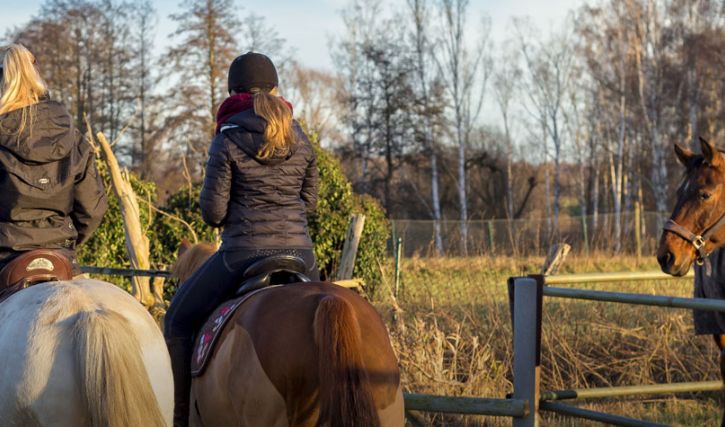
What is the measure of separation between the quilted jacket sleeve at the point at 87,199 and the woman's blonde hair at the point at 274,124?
2.57 ft

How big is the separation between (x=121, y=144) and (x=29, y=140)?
30446mm

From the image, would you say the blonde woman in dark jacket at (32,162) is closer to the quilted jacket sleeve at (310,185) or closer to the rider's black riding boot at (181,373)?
the rider's black riding boot at (181,373)

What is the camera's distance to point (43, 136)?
158 inches

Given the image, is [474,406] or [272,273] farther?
[474,406]

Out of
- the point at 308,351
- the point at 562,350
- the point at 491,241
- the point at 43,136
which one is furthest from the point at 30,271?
the point at 491,241

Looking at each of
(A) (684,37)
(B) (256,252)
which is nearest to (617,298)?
(B) (256,252)

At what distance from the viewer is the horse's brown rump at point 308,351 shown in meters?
3.50

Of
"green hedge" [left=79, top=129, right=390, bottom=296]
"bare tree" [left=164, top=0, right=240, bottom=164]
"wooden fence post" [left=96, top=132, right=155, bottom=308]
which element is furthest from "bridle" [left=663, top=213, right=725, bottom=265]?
"bare tree" [left=164, top=0, right=240, bottom=164]

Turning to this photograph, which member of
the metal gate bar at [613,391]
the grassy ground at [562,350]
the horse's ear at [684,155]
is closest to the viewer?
the metal gate bar at [613,391]

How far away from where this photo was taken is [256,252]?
175 inches

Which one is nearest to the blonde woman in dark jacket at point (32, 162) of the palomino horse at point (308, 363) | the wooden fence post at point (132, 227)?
the palomino horse at point (308, 363)

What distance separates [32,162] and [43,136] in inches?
4.9

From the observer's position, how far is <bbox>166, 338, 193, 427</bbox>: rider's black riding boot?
4.48 meters

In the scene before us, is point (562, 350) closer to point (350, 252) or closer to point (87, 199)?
point (350, 252)
